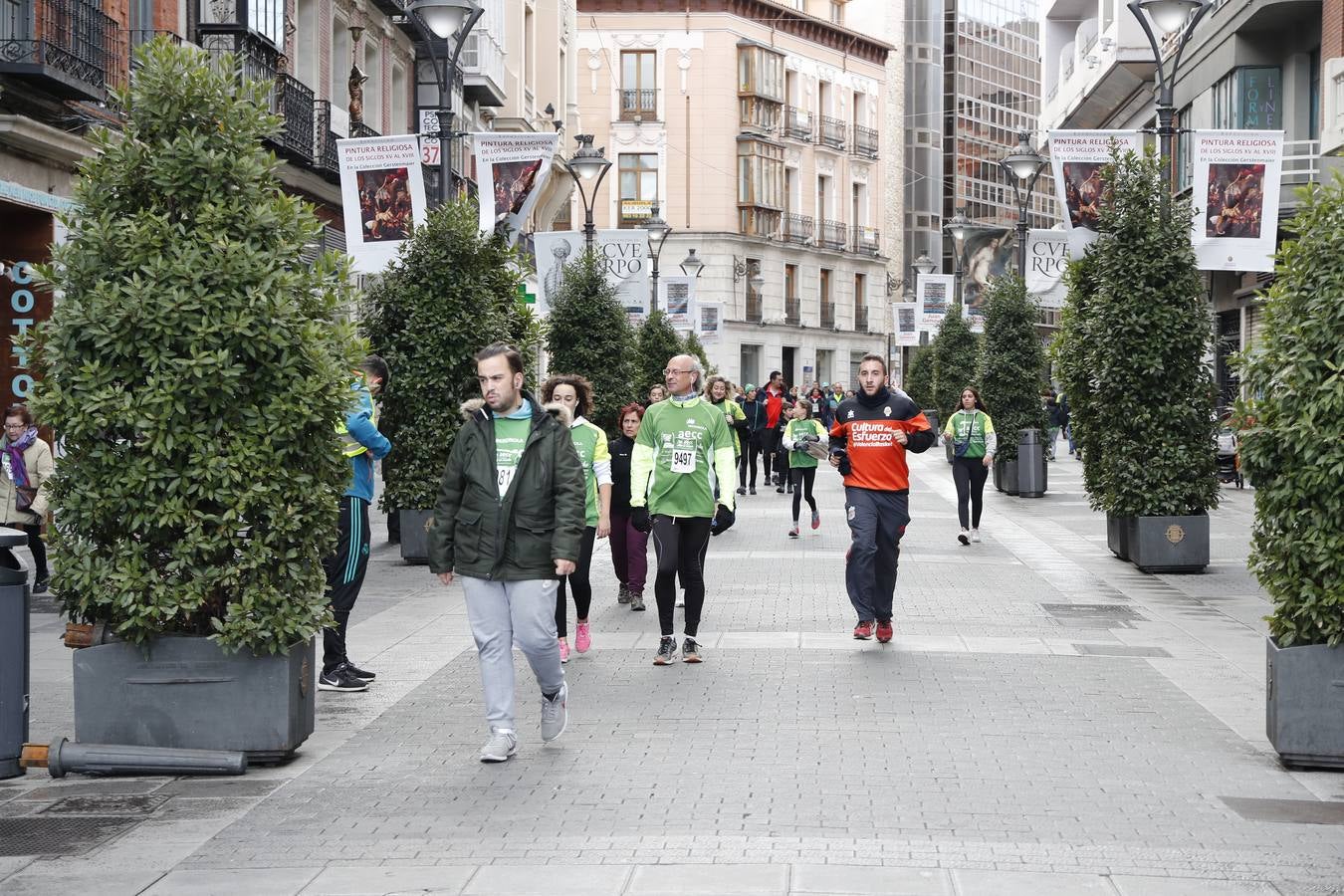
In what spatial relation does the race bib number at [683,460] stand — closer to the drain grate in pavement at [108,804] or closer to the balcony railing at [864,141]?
the drain grate in pavement at [108,804]

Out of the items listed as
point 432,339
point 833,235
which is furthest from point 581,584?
point 833,235

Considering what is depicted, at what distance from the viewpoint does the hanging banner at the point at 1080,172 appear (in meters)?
18.5

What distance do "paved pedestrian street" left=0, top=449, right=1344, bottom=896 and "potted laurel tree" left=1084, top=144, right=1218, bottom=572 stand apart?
154 inches

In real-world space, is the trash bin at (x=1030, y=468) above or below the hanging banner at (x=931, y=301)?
below

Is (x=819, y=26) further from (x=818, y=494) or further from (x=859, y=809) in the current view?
(x=859, y=809)

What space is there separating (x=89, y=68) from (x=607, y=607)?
28.6 feet

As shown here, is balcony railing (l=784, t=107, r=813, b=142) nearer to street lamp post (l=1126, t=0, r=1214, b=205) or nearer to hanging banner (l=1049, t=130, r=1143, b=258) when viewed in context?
hanging banner (l=1049, t=130, r=1143, b=258)

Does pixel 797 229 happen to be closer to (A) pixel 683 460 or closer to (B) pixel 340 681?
(A) pixel 683 460

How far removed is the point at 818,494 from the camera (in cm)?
3028

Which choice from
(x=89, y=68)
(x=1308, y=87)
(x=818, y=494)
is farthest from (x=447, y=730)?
(x=1308, y=87)

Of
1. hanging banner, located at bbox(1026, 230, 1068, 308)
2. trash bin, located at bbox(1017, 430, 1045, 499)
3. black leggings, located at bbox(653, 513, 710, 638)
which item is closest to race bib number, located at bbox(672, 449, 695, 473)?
black leggings, located at bbox(653, 513, 710, 638)

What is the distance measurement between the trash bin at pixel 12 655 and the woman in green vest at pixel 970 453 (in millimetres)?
13033

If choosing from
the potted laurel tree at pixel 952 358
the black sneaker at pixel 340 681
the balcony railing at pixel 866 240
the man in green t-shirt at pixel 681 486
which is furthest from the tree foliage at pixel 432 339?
the balcony railing at pixel 866 240

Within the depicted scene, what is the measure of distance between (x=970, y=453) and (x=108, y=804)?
13813 millimetres
